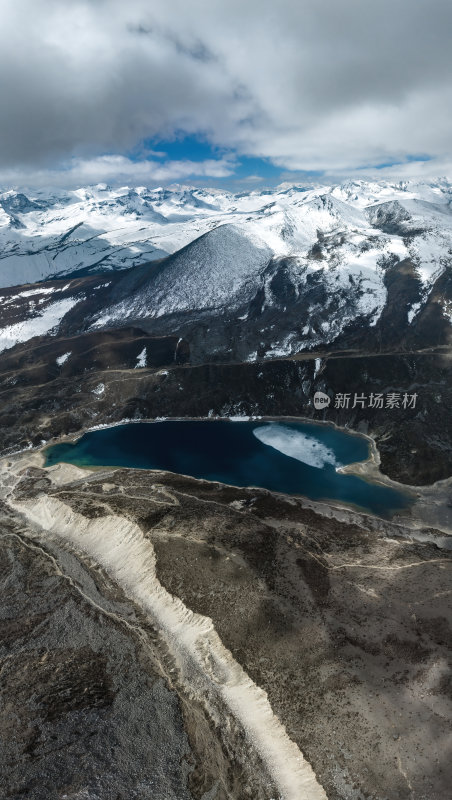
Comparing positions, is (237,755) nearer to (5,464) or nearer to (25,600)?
(25,600)

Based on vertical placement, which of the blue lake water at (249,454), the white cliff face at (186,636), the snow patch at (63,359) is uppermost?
the snow patch at (63,359)

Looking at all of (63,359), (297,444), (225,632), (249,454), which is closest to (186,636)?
(225,632)

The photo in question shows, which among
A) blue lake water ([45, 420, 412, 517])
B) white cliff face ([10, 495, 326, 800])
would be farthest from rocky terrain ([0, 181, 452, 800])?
blue lake water ([45, 420, 412, 517])

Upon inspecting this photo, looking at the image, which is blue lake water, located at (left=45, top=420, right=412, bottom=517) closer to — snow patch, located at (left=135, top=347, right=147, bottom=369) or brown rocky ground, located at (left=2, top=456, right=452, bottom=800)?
brown rocky ground, located at (left=2, top=456, right=452, bottom=800)

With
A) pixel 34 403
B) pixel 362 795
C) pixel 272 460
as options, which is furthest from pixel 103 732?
pixel 34 403

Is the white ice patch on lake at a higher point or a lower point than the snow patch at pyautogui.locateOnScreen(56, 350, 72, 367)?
lower

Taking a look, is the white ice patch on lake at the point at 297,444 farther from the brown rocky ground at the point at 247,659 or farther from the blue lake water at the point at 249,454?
the brown rocky ground at the point at 247,659

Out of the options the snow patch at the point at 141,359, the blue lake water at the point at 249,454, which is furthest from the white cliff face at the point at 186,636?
the snow patch at the point at 141,359
